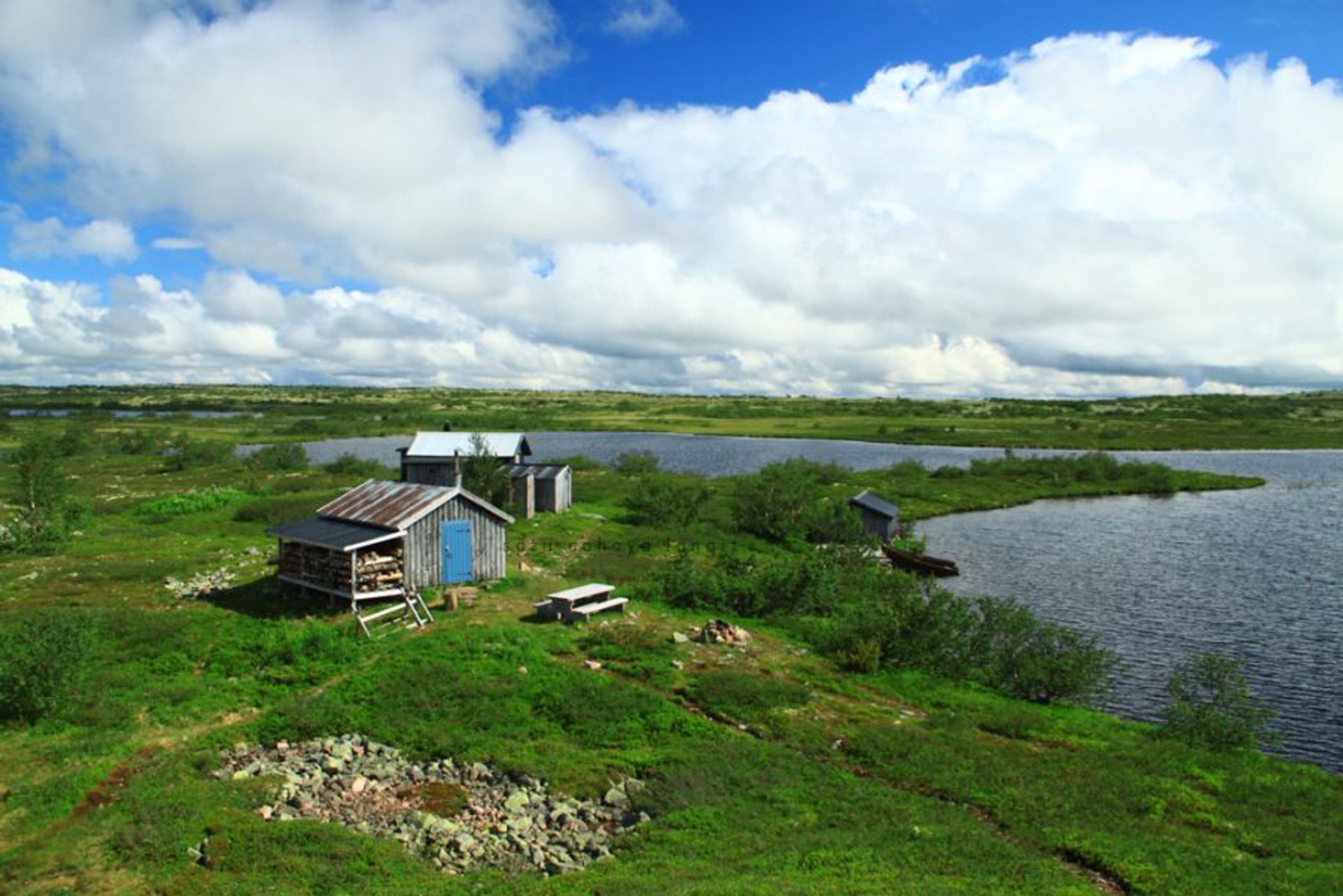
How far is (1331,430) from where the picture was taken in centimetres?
15788

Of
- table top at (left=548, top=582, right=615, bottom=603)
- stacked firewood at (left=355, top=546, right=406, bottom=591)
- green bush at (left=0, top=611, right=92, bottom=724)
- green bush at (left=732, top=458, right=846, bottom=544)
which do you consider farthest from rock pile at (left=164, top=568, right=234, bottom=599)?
green bush at (left=732, top=458, right=846, bottom=544)

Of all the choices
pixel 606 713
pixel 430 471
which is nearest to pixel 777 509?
pixel 430 471

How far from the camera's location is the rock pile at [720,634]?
28469 mm

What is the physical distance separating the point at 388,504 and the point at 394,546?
102 inches

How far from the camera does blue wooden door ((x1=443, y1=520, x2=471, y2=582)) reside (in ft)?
109

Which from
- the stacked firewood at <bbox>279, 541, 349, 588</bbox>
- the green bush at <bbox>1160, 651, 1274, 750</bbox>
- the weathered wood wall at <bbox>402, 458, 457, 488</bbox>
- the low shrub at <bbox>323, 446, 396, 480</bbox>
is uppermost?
the weathered wood wall at <bbox>402, 458, 457, 488</bbox>

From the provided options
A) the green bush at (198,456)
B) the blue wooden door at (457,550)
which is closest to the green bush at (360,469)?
the green bush at (198,456)

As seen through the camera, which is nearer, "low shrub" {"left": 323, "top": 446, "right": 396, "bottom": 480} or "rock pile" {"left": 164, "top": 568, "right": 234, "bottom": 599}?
"rock pile" {"left": 164, "top": 568, "right": 234, "bottom": 599}

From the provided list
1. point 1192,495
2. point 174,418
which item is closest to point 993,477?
point 1192,495

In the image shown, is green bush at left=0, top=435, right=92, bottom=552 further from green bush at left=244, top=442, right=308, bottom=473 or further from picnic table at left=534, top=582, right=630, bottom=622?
green bush at left=244, top=442, right=308, bottom=473

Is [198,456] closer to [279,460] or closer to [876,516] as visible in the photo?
[279,460]

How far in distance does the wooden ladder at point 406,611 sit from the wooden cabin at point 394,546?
0.05m

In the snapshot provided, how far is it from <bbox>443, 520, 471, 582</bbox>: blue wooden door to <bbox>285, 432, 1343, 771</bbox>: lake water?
981 inches

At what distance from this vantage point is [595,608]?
99.9 ft
